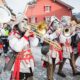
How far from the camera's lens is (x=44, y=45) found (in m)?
7.57

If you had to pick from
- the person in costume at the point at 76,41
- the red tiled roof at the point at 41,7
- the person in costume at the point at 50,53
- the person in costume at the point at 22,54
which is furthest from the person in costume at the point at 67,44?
the red tiled roof at the point at 41,7

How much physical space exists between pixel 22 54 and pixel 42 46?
1465 mm

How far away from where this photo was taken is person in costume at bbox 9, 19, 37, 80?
20.3 ft

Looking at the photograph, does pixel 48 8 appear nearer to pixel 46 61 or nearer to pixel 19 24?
pixel 46 61

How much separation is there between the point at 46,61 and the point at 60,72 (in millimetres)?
1079

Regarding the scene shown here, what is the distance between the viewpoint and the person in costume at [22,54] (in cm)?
620

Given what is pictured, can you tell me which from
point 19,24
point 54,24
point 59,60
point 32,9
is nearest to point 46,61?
point 59,60

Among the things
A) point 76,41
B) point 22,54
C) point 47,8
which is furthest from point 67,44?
point 47,8

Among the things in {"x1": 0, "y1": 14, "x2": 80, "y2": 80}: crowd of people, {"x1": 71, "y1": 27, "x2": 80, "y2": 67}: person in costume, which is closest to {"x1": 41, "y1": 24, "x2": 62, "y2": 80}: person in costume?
{"x1": 0, "y1": 14, "x2": 80, "y2": 80}: crowd of people

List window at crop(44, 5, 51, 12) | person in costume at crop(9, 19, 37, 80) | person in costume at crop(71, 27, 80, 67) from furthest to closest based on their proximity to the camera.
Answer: window at crop(44, 5, 51, 12) → person in costume at crop(71, 27, 80, 67) → person in costume at crop(9, 19, 37, 80)

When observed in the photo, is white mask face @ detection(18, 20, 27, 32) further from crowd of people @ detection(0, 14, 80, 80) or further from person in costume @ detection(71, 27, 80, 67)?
→ person in costume @ detection(71, 27, 80, 67)

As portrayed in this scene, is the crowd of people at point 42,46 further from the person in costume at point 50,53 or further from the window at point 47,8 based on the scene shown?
the window at point 47,8

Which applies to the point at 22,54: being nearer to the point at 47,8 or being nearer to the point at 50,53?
the point at 50,53

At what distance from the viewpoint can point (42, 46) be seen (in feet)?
25.4
